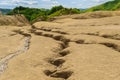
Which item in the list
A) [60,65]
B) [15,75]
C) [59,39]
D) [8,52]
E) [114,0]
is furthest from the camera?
[114,0]

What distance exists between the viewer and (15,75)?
22.2 m

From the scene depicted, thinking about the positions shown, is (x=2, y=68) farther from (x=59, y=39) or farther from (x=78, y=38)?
(x=59, y=39)

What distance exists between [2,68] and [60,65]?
464 centimetres

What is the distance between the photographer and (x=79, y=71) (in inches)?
843

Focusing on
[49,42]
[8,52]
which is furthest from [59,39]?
[8,52]

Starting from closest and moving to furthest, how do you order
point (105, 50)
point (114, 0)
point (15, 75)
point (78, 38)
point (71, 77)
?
point (71, 77)
point (15, 75)
point (105, 50)
point (78, 38)
point (114, 0)

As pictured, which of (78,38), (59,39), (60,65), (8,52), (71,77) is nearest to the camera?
(71,77)

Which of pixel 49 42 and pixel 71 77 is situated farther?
pixel 49 42

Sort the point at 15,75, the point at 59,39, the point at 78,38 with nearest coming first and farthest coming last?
the point at 15,75 → the point at 78,38 → the point at 59,39

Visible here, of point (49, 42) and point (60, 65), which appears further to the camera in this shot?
point (49, 42)

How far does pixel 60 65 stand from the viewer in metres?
25.1

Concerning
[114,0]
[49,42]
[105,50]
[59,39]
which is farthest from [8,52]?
[114,0]

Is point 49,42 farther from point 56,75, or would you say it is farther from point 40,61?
point 56,75

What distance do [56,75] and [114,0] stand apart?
5992 inches
